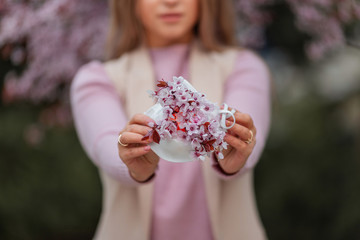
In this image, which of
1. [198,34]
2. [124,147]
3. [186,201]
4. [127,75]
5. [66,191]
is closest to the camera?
[124,147]

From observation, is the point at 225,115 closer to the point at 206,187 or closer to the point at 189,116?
the point at 189,116

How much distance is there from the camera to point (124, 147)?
124 cm

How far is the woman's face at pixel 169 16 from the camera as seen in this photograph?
1.66 metres

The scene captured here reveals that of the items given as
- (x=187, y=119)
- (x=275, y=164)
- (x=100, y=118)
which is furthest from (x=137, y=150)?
(x=275, y=164)


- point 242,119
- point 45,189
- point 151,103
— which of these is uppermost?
point 242,119

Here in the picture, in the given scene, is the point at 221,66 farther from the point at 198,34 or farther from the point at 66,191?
the point at 66,191

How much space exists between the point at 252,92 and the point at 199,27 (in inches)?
13.8

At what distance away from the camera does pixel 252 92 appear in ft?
5.43

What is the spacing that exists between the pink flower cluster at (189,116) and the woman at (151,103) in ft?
1.28

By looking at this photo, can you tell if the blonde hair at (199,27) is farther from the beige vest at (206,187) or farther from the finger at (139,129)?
the finger at (139,129)

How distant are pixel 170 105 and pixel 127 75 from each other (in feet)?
2.19

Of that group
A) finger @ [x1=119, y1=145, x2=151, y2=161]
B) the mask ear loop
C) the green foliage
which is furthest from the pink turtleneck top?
the green foliage

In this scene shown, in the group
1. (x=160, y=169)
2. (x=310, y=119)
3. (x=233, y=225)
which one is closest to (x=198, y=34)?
(x=160, y=169)

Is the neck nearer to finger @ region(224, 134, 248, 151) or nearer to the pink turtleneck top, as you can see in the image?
the pink turtleneck top
